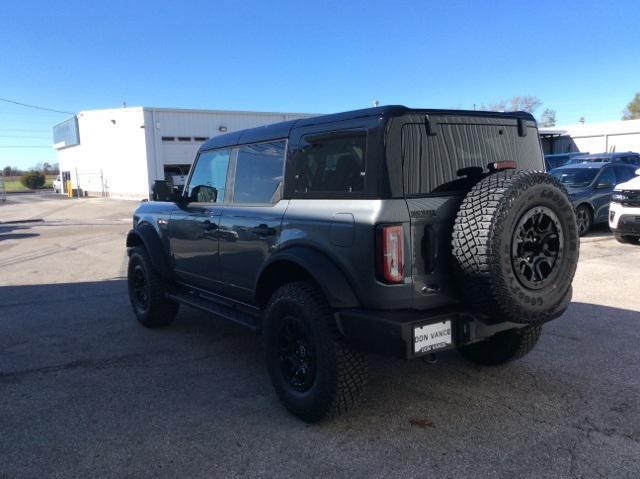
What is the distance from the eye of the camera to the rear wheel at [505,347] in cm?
406

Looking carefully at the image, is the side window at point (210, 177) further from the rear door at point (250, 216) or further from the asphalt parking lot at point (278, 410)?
the asphalt parking lot at point (278, 410)

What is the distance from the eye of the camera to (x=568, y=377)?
161 inches

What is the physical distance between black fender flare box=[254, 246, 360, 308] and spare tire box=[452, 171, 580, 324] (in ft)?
2.16

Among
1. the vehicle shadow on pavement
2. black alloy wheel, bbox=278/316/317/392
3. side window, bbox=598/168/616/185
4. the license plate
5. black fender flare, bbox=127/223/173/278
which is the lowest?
the vehicle shadow on pavement

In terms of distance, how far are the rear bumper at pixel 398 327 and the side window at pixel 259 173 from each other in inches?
47.6

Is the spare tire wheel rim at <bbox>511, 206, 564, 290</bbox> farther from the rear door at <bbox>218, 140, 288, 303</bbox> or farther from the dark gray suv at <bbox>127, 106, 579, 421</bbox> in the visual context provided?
the rear door at <bbox>218, 140, 288, 303</bbox>

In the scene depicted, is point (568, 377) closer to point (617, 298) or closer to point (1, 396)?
point (617, 298)

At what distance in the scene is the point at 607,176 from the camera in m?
12.4

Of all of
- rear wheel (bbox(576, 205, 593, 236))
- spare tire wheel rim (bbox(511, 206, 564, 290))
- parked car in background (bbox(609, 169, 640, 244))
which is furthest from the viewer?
rear wheel (bbox(576, 205, 593, 236))

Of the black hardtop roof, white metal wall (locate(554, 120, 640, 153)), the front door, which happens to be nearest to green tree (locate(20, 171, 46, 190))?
white metal wall (locate(554, 120, 640, 153))

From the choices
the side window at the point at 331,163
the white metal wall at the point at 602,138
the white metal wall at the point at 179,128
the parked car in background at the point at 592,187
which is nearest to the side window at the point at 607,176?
the parked car in background at the point at 592,187

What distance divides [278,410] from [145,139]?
3159 cm

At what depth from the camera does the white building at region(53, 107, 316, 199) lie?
32.9 m

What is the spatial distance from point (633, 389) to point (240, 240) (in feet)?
10.1
